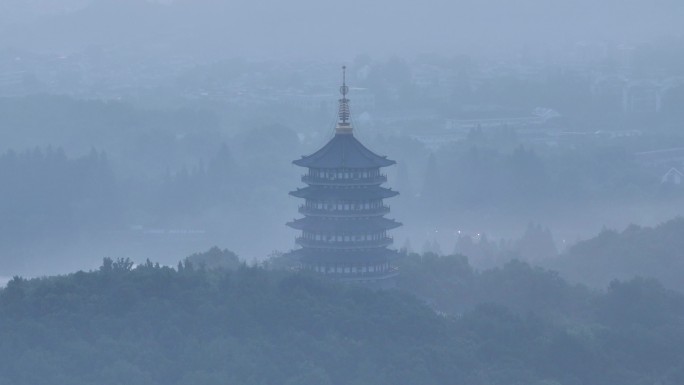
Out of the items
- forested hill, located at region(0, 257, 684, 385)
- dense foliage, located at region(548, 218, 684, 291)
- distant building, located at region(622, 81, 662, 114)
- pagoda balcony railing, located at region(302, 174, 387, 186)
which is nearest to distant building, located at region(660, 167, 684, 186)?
distant building, located at region(622, 81, 662, 114)

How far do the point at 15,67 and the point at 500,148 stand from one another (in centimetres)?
3958

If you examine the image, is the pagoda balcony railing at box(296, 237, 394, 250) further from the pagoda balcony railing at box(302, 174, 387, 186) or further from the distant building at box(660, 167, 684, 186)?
the distant building at box(660, 167, 684, 186)

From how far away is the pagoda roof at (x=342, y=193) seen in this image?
103ft

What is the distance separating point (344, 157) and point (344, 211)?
2.52ft

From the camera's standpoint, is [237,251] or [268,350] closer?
[268,350]

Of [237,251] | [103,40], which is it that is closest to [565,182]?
[237,251]

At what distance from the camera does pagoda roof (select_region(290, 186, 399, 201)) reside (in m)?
31.3

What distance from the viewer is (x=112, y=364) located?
2739 cm

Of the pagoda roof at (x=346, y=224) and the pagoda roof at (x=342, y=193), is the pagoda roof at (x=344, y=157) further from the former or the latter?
the pagoda roof at (x=346, y=224)

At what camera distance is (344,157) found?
31.5 m

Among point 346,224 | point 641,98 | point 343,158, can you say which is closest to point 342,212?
point 346,224

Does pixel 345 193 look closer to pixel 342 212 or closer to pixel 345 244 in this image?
pixel 342 212

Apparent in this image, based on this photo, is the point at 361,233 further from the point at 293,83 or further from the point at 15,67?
the point at 15,67

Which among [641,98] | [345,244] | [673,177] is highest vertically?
[641,98]
